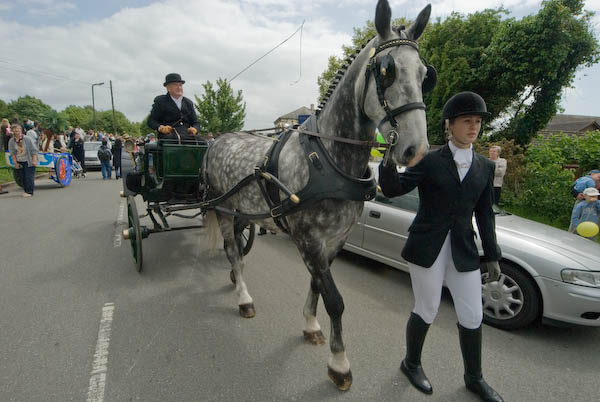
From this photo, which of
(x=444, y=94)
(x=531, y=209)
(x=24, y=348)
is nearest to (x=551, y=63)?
(x=444, y=94)

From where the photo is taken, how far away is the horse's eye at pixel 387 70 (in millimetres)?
1554

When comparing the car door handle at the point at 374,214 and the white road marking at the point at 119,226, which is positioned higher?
the car door handle at the point at 374,214

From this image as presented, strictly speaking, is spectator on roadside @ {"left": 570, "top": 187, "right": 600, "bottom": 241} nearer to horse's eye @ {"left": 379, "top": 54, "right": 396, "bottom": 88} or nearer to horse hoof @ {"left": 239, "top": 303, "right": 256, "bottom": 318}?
horse's eye @ {"left": 379, "top": 54, "right": 396, "bottom": 88}

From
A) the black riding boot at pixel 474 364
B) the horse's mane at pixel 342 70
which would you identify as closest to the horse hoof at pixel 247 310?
the black riding boot at pixel 474 364

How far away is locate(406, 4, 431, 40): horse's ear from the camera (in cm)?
174

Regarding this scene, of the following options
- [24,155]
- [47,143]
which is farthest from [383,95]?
[47,143]

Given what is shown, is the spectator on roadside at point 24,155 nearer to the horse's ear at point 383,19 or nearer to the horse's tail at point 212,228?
the horse's tail at point 212,228

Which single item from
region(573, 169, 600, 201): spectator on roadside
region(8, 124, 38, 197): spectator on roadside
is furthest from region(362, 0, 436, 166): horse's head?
region(8, 124, 38, 197): spectator on roadside

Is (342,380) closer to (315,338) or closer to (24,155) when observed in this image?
(315,338)

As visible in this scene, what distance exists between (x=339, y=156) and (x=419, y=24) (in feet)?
2.91

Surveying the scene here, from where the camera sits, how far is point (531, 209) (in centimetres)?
737

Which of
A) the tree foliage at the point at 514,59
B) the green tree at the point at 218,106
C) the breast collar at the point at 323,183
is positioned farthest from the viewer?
the green tree at the point at 218,106

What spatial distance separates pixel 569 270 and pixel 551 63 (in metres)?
18.0

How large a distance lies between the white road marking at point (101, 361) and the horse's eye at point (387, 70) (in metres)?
2.66
